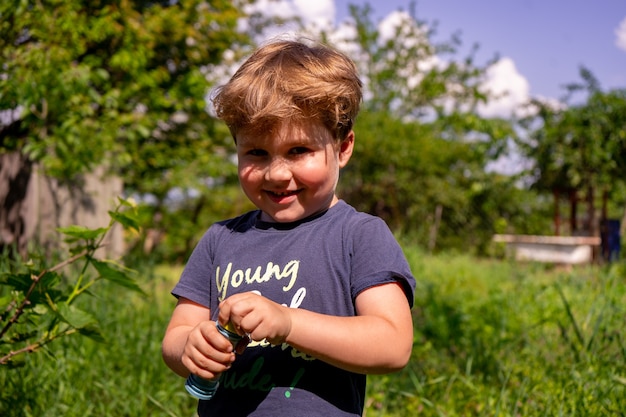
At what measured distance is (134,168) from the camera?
278 inches

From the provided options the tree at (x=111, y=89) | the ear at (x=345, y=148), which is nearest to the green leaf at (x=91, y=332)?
the ear at (x=345, y=148)

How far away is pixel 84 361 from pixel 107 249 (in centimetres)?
336

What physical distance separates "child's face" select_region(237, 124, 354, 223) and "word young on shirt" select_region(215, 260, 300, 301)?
0.12 m

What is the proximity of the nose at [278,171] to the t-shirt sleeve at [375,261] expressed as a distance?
180 mm

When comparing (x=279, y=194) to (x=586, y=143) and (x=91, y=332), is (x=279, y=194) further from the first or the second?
(x=586, y=143)

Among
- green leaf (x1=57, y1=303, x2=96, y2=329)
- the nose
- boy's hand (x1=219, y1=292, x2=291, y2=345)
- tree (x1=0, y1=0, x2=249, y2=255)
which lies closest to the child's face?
the nose

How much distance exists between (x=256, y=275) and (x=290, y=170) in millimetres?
231

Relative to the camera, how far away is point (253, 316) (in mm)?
1095

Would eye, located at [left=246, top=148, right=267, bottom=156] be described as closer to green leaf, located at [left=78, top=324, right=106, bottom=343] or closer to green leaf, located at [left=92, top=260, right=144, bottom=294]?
green leaf, located at [left=92, top=260, right=144, bottom=294]

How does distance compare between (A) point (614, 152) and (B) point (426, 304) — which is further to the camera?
(A) point (614, 152)

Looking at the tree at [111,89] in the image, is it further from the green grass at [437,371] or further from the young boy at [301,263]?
the young boy at [301,263]

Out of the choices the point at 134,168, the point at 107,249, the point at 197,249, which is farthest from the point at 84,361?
the point at 134,168

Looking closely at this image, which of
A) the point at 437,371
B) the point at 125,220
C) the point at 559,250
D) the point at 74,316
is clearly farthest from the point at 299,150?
the point at 559,250

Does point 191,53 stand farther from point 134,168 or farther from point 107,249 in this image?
point 107,249
